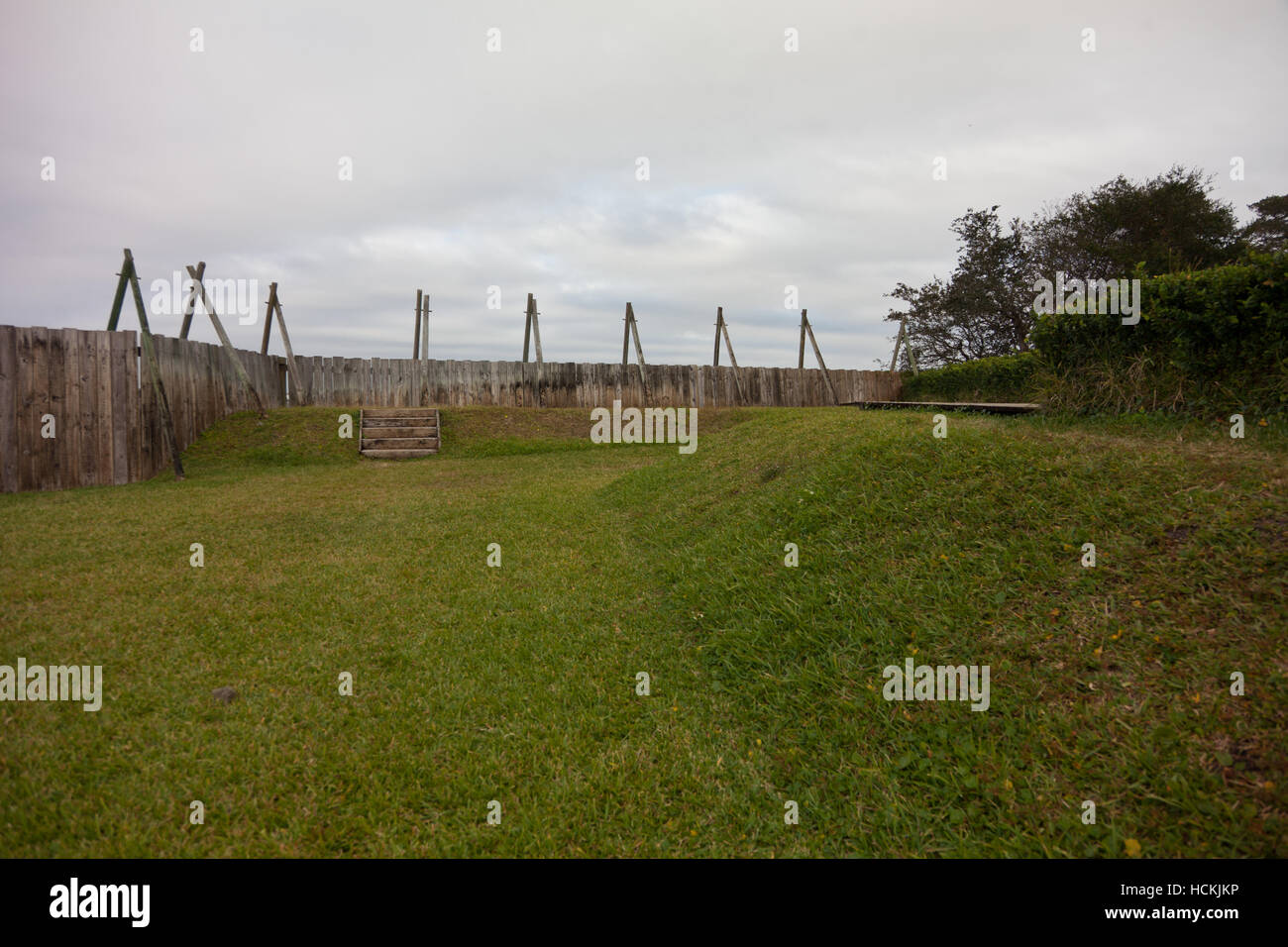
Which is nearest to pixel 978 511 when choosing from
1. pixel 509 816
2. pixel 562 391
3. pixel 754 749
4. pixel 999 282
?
pixel 754 749

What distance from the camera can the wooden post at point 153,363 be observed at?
11336mm

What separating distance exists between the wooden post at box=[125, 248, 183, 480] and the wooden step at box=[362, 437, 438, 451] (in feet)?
13.1

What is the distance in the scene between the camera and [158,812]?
2812mm

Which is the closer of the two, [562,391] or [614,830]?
[614,830]

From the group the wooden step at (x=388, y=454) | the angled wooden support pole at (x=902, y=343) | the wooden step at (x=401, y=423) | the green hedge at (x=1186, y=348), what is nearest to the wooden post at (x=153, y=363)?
the wooden step at (x=388, y=454)

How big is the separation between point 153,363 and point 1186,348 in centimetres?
1540

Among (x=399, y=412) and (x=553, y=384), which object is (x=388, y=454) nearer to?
(x=399, y=412)

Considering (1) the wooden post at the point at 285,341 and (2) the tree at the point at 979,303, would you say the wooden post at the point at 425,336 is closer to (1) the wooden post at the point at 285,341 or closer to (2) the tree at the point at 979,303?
(1) the wooden post at the point at 285,341

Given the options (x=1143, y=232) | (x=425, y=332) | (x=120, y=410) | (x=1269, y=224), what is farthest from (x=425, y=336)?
(x=1269, y=224)

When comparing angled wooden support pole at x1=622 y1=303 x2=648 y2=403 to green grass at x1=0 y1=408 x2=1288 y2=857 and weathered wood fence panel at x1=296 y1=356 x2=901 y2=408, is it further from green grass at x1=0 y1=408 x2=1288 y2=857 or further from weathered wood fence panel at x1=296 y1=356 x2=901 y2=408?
green grass at x1=0 y1=408 x2=1288 y2=857

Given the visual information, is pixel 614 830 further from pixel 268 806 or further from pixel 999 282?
pixel 999 282

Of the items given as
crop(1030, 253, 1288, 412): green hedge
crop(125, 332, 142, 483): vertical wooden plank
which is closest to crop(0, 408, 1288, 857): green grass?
crop(1030, 253, 1288, 412): green hedge

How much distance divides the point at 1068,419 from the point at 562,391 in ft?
51.9

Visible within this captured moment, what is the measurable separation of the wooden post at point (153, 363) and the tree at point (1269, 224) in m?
37.1
